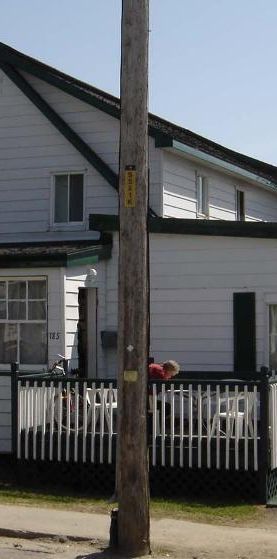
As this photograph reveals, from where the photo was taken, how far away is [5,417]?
15.5 metres

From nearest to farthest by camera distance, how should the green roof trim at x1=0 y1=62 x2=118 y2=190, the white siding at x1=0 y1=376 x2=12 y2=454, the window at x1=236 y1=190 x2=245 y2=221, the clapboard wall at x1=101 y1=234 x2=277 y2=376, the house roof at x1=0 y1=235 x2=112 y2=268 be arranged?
the white siding at x1=0 y1=376 x2=12 y2=454, the house roof at x1=0 y1=235 x2=112 y2=268, the clapboard wall at x1=101 y1=234 x2=277 y2=376, the green roof trim at x1=0 y1=62 x2=118 y2=190, the window at x1=236 y1=190 x2=245 y2=221

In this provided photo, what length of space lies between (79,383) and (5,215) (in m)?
7.01

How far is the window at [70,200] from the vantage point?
19.4 m

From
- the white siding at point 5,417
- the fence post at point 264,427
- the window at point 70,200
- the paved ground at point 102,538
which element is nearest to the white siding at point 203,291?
the window at point 70,200

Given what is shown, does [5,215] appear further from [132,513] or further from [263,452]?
[132,513]

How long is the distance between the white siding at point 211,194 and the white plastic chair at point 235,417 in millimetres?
6590

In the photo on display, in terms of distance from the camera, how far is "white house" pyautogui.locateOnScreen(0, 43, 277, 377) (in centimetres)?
1628

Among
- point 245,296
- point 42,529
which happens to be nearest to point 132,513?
point 42,529

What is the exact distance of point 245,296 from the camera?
16.5 meters

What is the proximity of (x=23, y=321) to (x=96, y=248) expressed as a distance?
176 centimetres

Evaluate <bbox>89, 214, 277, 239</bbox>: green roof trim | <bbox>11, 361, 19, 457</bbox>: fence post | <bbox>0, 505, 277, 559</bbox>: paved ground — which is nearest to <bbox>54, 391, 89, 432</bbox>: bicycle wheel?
<bbox>11, 361, 19, 457</bbox>: fence post

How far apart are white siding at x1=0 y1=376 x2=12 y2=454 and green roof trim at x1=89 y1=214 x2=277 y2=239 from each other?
134 inches

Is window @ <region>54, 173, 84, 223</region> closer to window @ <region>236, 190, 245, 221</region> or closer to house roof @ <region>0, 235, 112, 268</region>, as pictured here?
house roof @ <region>0, 235, 112, 268</region>

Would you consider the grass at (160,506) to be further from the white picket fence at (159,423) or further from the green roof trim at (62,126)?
the green roof trim at (62,126)
